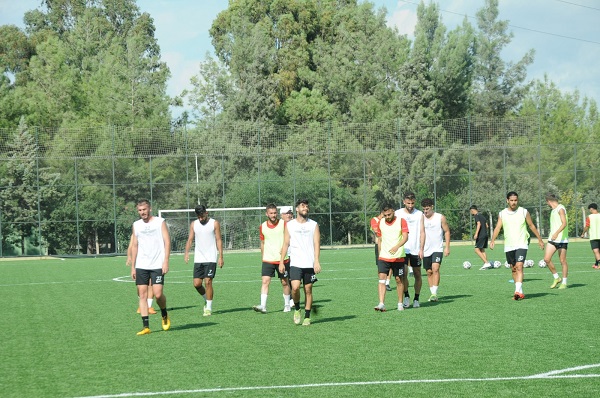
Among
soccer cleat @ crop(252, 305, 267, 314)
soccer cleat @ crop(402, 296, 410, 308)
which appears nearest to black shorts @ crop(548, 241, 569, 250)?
soccer cleat @ crop(402, 296, 410, 308)

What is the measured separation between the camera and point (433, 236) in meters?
17.3

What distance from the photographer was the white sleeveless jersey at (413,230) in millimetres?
16453

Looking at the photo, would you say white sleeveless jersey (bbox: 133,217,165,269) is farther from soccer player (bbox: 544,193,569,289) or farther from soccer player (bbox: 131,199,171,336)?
soccer player (bbox: 544,193,569,289)

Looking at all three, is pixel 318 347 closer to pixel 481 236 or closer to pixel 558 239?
pixel 558 239

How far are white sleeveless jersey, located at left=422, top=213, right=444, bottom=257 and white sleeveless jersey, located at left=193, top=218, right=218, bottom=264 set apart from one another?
4.44 metres

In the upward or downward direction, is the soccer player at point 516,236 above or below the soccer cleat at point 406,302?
above

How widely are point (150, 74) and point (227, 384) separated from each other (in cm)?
6521

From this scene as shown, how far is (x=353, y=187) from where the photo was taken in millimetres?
48656

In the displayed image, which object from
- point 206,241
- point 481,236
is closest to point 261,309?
point 206,241

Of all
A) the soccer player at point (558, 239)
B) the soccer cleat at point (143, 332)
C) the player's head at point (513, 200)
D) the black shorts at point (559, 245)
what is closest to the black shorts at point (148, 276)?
the soccer cleat at point (143, 332)

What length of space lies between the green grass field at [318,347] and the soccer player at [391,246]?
568mm

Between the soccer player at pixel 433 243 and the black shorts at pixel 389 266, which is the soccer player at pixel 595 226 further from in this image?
the black shorts at pixel 389 266

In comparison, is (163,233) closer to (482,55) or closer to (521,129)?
(521,129)

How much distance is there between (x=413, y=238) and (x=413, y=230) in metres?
0.15
